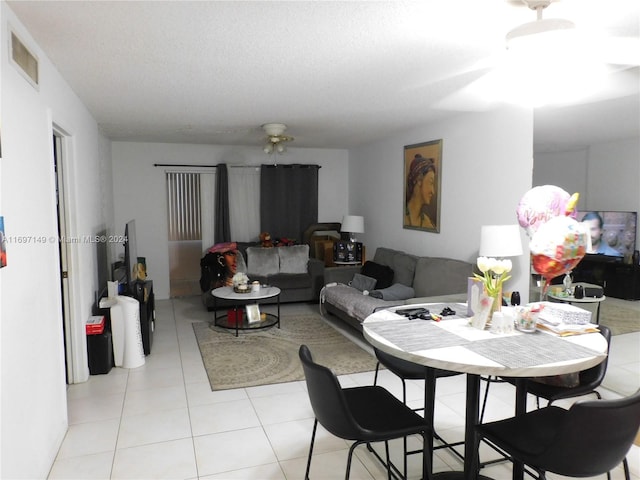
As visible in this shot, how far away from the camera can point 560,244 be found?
217 centimetres

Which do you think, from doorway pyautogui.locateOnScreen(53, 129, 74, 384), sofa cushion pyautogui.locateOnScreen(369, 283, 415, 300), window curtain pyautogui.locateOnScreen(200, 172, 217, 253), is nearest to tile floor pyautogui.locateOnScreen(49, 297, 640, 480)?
doorway pyautogui.locateOnScreen(53, 129, 74, 384)

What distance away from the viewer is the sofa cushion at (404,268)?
17.4 ft

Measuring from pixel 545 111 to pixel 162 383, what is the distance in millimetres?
3711

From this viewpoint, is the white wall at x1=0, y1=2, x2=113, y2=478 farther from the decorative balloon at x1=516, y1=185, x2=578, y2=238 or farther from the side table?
the side table

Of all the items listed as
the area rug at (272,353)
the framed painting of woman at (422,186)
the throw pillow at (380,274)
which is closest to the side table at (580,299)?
the area rug at (272,353)

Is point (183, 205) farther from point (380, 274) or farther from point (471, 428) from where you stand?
point (471, 428)

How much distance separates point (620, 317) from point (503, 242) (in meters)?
0.95

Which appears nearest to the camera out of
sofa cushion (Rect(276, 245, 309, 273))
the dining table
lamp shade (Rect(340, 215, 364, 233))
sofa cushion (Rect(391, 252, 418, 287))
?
the dining table

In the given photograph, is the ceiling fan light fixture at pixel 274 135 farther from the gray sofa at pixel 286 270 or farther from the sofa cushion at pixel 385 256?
the sofa cushion at pixel 385 256

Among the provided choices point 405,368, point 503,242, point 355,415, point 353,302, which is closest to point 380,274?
point 353,302

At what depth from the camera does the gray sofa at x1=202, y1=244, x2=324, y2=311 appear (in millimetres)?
6281

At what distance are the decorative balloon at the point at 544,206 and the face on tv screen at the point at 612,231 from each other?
0.55 metres

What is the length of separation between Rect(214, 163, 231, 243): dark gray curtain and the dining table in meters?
4.85

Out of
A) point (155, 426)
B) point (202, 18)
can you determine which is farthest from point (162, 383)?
point (202, 18)
